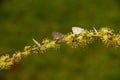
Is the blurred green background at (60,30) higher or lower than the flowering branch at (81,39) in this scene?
higher

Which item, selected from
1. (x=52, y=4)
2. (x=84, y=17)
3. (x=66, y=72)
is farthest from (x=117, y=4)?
(x=66, y=72)

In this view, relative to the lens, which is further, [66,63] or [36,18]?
[36,18]

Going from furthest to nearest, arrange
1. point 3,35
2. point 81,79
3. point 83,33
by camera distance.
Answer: point 3,35, point 81,79, point 83,33

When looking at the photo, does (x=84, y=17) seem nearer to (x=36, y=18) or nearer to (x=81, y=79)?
(x=36, y=18)

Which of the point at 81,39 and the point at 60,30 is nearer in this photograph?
the point at 81,39

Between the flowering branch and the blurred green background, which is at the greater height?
the blurred green background

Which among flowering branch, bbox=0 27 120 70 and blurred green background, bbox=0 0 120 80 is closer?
flowering branch, bbox=0 27 120 70

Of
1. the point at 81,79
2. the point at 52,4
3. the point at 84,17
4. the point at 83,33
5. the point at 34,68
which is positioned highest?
the point at 52,4

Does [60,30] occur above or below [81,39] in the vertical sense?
above
